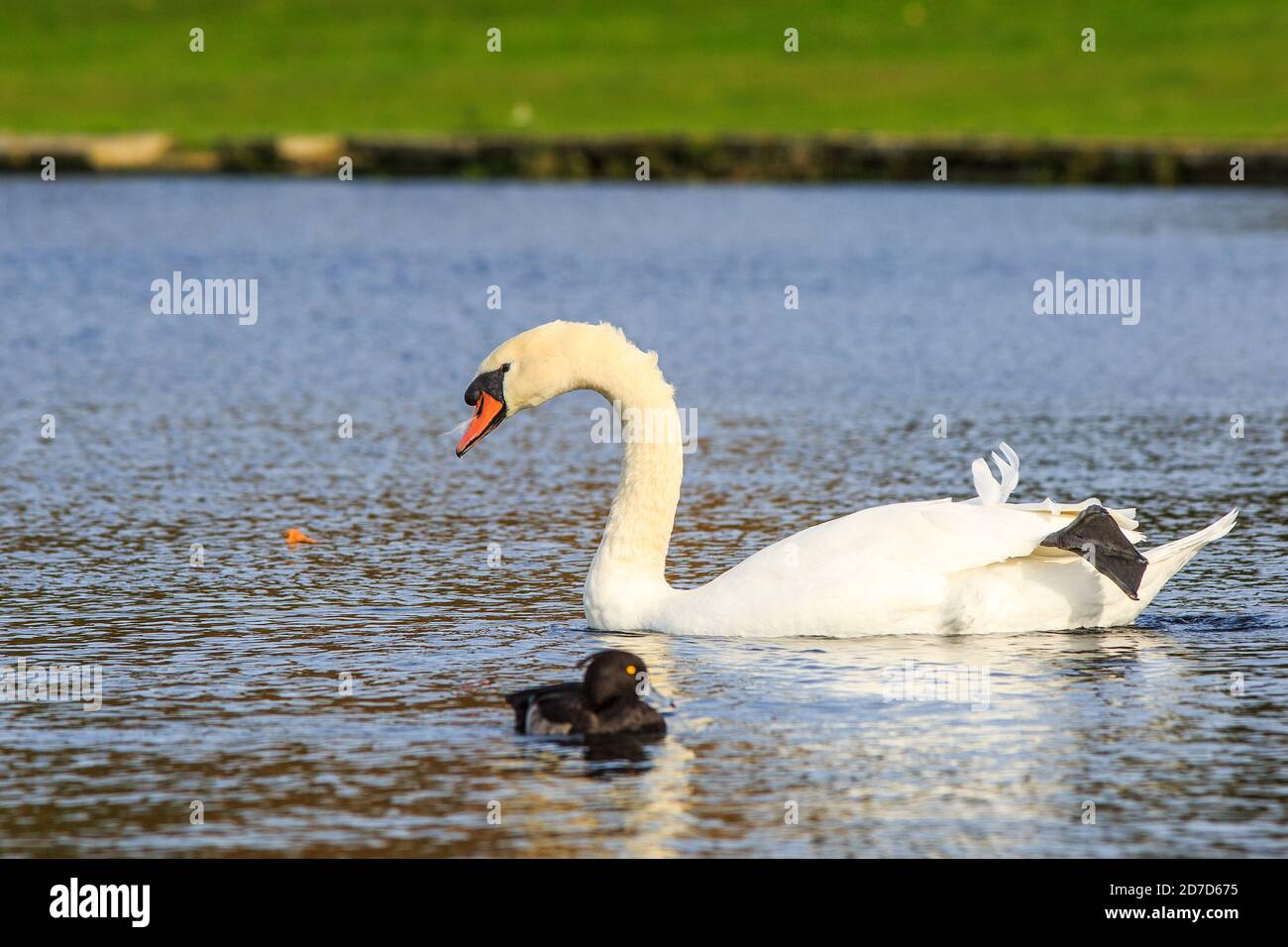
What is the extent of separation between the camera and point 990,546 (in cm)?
1025

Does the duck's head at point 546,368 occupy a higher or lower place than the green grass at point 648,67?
lower

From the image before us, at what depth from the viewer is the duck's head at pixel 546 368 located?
10766 mm

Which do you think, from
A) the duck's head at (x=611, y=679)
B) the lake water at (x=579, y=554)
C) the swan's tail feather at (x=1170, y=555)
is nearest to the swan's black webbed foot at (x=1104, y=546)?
the swan's tail feather at (x=1170, y=555)

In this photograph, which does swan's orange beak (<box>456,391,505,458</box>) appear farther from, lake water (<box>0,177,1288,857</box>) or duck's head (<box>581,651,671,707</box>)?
duck's head (<box>581,651,671,707</box>)

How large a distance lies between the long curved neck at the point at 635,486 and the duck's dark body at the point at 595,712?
6.04 ft

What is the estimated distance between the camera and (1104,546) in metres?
10.3

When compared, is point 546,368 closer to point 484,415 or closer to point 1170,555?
point 484,415

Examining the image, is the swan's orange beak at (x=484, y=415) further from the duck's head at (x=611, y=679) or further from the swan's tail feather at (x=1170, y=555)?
the swan's tail feather at (x=1170, y=555)

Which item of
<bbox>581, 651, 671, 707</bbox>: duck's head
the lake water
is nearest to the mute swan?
the lake water

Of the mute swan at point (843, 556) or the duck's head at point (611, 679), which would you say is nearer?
the duck's head at point (611, 679)

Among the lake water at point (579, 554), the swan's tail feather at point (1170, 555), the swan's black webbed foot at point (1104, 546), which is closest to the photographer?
the lake water at point (579, 554)

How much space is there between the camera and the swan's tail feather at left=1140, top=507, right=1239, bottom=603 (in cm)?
1052

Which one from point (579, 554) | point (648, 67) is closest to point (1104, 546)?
point (579, 554)

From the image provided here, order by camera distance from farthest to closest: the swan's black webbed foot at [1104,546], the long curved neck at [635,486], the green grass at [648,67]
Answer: the green grass at [648,67] < the long curved neck at [635,486] < the swan's black webbed foot at [1104,546]
